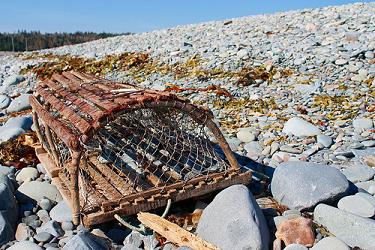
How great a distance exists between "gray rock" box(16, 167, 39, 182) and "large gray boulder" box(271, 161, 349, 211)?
2.79 m

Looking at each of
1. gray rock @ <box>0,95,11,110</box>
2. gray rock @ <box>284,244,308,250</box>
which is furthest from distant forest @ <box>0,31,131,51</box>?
gray rock @ <box>284,244,308,250</box>

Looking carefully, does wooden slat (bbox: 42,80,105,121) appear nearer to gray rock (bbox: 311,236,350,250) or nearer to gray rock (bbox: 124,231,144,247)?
gray rock (bbox: 124,231,144,247)

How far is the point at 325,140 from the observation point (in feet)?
16.7

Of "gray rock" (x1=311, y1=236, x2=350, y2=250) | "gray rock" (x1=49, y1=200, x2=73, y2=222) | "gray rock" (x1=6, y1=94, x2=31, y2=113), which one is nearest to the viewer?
"gray rock" (x1=311, y1=236, x2=350, y2=250)

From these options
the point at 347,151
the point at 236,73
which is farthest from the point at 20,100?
the point at 347,151

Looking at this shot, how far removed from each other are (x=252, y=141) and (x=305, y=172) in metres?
1.76

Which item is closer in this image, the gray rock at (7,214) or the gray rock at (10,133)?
the gray rock at (7,214)

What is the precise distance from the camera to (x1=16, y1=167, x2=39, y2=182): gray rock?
499cm

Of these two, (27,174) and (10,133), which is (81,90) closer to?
(27,174)

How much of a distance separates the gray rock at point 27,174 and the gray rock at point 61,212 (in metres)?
1.01

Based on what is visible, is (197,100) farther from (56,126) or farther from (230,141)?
(56,126)

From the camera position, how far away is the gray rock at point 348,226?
10.3 ft

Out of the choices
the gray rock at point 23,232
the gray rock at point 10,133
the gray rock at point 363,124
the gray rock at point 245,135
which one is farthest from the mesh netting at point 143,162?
the gray rock at point 363,124

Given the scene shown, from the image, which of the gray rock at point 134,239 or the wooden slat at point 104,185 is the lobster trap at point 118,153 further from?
the gray rock at point 134,239
